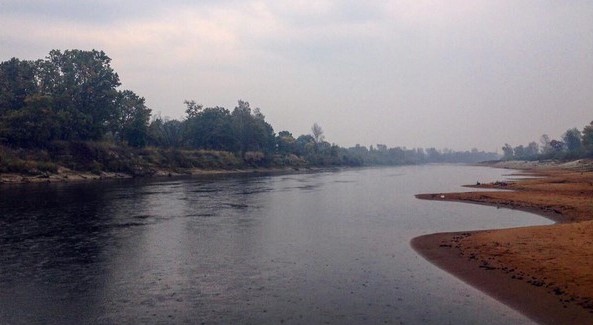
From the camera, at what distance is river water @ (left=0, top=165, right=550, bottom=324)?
42.0 ft

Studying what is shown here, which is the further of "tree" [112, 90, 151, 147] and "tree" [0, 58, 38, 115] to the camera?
"tree" [112, 90, 151, 147]

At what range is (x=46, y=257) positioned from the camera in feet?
64.4

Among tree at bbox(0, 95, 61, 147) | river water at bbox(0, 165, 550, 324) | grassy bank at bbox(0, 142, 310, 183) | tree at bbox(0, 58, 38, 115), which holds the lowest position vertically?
river water at bbox(0, 165, 550, 324)

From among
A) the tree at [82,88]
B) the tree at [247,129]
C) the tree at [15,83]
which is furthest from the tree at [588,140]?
the tree at [15,83]

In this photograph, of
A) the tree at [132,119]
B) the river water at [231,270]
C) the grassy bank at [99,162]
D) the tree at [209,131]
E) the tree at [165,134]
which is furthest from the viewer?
the tree at [209,131]

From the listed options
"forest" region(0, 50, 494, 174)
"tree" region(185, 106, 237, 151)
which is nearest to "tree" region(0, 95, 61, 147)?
"forest" region(0, 50, 494, 174)

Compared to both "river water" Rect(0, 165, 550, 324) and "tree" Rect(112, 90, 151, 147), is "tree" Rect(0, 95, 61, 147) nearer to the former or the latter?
"tree" Rect(112, 90, 151, 147)

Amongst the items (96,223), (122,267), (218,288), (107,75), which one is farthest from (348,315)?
(107,75)

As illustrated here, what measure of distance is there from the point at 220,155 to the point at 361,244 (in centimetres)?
11984

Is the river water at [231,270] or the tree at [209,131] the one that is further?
the tree at [209,131]

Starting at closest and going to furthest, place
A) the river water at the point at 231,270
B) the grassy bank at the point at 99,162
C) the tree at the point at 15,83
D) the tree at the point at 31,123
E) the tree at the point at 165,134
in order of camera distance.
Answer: the river water at the point at 231,270, the grassy bank at the point at 99,162, the tree at the point at 31,123, the tree at the point at 15,83, the tree at the point at 165,134

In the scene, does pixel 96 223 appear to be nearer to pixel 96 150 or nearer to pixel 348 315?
pixel 348 315

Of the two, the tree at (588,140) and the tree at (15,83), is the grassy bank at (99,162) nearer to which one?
the tree at (15,83)

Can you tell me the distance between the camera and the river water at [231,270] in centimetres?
1279
